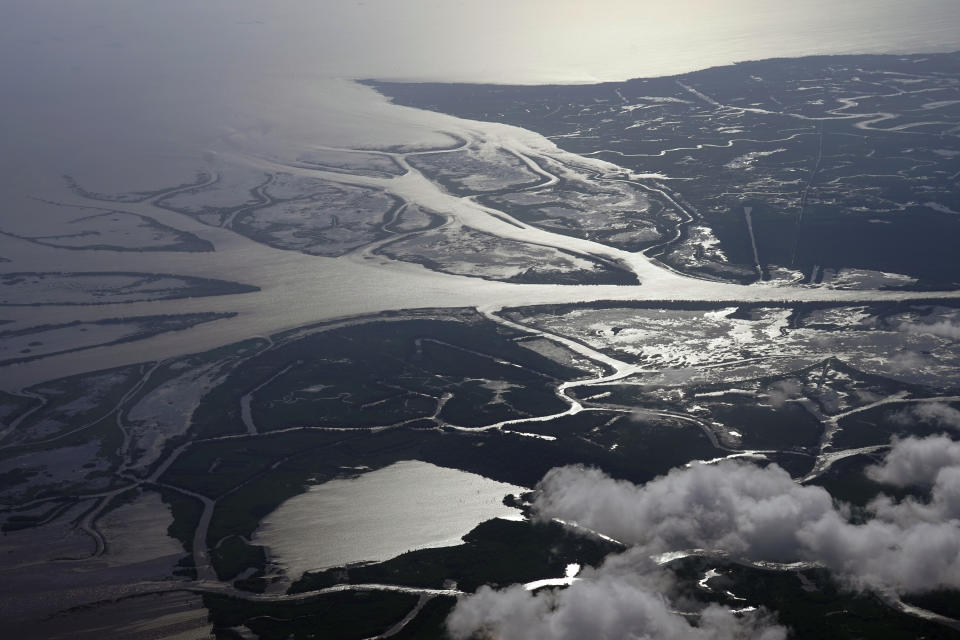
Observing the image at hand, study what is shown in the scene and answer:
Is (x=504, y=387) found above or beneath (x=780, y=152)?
beneath

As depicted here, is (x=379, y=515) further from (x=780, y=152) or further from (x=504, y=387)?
(x=780, y=152)

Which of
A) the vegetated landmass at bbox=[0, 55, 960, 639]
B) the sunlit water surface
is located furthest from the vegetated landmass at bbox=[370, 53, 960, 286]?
the sunlit water surface

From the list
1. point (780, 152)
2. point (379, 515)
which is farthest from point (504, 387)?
point (780, 152)

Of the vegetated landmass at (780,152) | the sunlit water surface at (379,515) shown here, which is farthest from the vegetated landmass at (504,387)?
the sunlit water surface at (379,515)

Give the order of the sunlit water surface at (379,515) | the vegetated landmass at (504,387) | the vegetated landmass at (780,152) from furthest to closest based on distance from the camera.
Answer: the vegetated landmass at (780,152) → the sunlit water surface at (379,515) → the vegetated landmass at (504,387)

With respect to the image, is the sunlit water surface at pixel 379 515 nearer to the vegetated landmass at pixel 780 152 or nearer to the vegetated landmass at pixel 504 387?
the vegetated landmass at pixel 504 387

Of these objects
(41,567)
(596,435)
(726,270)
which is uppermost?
(726,270)

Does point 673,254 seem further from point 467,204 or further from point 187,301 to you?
point 187,301

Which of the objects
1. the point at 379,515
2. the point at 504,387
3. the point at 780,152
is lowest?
the point at 379,515

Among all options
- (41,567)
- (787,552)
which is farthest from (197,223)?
(787,552)

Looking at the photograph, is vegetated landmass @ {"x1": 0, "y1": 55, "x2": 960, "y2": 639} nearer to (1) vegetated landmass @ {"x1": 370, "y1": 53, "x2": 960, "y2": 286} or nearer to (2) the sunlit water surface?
(1) vegetated landmass @ {"x1": 370, "y1": 53, "x2": 960, "y2": 286}

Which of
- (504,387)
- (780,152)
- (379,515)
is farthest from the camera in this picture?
(780,152)
